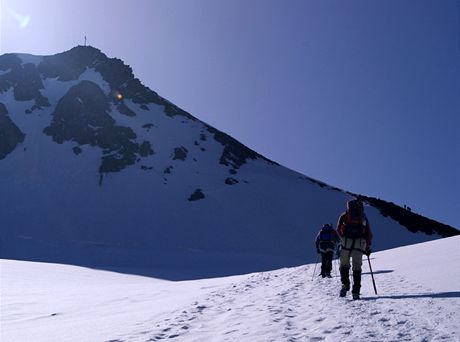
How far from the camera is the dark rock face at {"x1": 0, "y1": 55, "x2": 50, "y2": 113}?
85.6 m

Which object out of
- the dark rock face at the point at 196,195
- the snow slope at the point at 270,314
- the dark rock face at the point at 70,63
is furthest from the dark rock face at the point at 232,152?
the snow slope at the point at 270,314

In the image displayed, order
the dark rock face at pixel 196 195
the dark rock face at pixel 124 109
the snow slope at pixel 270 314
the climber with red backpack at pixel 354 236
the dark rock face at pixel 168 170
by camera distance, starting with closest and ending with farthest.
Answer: the snow slope at pixel 270 314 < the climber with red backpack at pixel 354 236 < the dark rock face at pixel 196 195 < the dark rock face at pixel 168 170 < the dark rock face at pixel 124 109

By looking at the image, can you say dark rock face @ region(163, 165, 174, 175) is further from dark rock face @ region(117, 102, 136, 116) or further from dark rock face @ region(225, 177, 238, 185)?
dark rock face @ region(117, 102, 136, 116)

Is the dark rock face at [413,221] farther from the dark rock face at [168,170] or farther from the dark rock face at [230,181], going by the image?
the dark rock face at [168,170]

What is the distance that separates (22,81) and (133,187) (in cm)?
4504

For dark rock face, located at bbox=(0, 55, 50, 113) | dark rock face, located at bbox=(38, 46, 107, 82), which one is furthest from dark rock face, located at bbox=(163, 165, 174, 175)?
dark rock face, located at bbox=(38, 46, 107, 82)

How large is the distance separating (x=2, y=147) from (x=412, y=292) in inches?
3061

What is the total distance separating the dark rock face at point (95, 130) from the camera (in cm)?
7300

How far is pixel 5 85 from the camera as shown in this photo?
89.6 meters

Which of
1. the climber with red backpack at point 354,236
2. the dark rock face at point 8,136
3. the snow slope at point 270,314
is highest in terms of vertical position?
the dark rock face at point 8,136

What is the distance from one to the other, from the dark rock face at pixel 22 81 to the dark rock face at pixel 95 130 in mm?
6106

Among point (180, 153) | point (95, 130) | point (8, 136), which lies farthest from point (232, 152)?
point (8, 136)

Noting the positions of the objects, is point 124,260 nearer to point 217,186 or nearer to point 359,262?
point 217,186

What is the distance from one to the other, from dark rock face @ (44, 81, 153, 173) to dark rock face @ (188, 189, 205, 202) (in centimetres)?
1396
